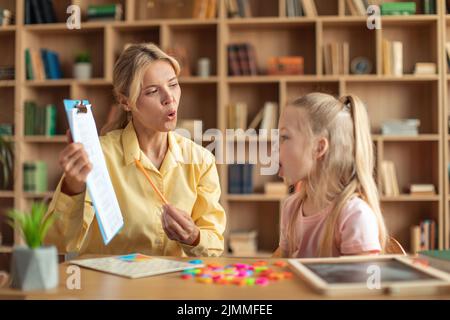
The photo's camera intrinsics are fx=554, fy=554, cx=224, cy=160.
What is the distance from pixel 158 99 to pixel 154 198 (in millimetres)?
272

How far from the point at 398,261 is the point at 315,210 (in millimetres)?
397

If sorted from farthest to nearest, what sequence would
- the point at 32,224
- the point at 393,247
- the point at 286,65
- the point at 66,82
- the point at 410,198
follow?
the point at 66,82, the point at 286,65, the point at 410,198, the point at 393,247, the point at 32,224

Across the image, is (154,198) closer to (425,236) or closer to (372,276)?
(372,276)

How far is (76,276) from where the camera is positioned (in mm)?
943

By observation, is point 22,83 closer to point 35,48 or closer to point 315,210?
point 35,48

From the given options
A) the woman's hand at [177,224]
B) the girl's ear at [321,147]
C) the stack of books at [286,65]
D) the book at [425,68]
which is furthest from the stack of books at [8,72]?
the girl's ear at [321,147]

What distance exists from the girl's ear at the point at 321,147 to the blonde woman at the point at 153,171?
0.36 m

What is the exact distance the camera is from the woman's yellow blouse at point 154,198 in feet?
4.87


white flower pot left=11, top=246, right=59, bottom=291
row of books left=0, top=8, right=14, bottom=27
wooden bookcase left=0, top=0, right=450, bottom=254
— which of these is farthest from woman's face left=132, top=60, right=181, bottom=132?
row of books left=0, top=8, right=14, bottom=27

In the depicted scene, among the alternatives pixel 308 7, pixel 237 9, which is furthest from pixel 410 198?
pixel 237 9

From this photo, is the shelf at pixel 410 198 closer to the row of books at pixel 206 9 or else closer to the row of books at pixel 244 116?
the row of books at pixel 244 116

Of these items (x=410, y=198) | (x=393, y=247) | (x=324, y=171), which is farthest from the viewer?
(x=410, y=198)

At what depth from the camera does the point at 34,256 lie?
81cm
